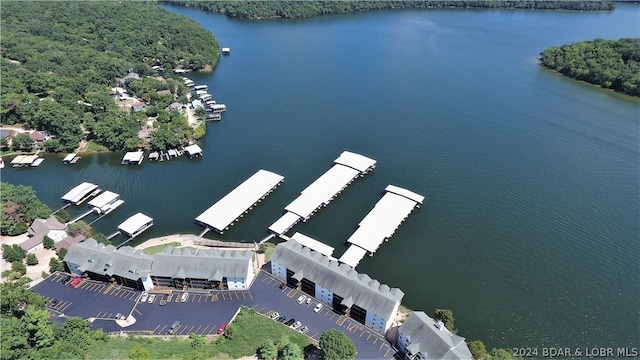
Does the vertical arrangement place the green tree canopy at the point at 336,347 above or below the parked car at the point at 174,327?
above

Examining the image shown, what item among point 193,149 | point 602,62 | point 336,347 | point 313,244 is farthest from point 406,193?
point 602,62

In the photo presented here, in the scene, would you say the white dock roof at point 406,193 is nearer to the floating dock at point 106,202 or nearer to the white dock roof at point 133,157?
the floating dock at point 106,202

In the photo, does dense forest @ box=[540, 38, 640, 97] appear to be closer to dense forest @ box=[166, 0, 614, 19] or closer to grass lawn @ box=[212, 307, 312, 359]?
dense forest @ box=[166, 0, 614, 19]

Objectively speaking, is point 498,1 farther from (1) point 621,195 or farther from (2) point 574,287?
(2) point 574,287

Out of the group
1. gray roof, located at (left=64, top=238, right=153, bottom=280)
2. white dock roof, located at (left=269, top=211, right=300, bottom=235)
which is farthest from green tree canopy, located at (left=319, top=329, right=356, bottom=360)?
gray roof, located at (left=64, top=238, right=153, bottom=280)

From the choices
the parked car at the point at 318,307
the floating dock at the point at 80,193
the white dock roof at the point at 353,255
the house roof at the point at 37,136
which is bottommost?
the parked car at the point at 318,307

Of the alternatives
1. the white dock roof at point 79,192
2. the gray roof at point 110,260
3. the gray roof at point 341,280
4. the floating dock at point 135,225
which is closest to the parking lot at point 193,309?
the gray roof at point 110,260
